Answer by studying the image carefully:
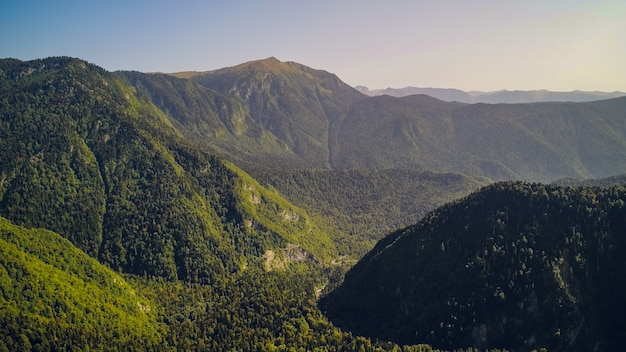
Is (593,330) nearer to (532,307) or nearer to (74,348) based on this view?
(532,307)

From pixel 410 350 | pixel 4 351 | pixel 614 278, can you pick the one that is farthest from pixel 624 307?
pixel 4 351

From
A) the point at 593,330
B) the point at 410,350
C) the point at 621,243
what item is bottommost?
the point at 410,350

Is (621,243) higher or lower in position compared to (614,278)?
higher

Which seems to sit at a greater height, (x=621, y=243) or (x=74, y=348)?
(x=621, y=243)

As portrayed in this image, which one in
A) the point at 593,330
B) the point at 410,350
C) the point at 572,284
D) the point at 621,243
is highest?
the point at 621,243

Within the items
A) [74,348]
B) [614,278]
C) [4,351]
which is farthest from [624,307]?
[4,351]

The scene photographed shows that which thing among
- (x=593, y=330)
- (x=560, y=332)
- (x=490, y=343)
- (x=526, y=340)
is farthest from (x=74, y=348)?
(x=593, y=330)

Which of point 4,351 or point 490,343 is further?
point 490,343

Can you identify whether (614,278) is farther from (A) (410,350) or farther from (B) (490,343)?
(A) (410,350)

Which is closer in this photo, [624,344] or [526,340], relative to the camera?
[624,344]
